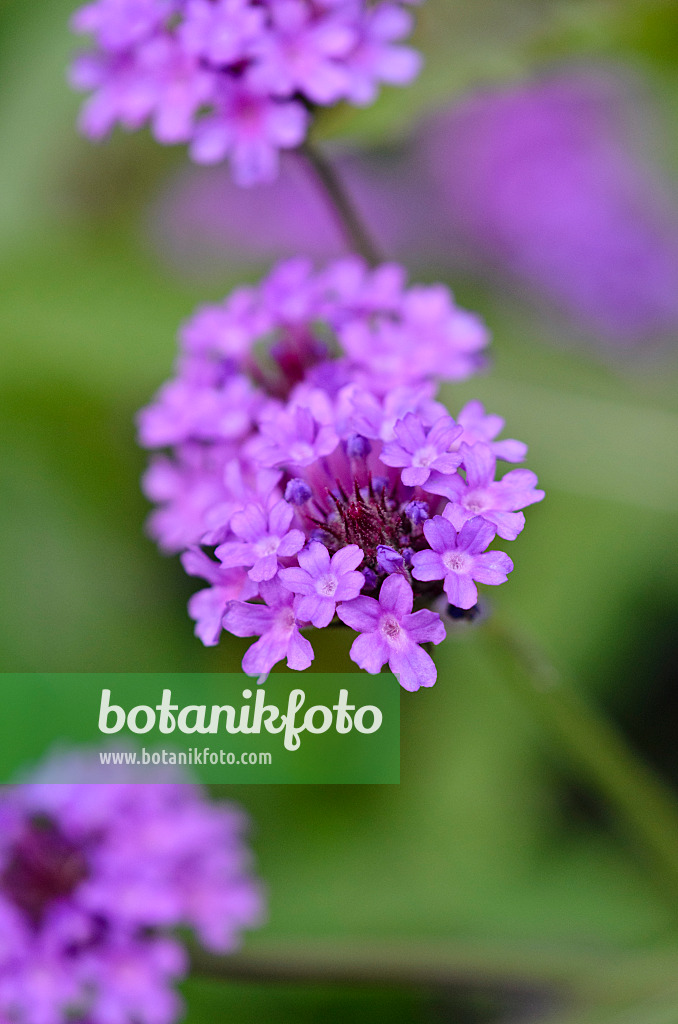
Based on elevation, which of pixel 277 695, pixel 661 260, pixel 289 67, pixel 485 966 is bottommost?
pixel 485 966

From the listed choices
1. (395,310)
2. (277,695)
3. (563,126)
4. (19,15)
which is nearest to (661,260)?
(563,126)

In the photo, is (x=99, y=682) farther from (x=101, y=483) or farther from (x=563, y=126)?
(x=563, y=126)

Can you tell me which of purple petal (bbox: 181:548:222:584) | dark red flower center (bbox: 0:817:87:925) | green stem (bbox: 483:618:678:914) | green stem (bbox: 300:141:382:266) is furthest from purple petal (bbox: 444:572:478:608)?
dark red flower center (bbox: 0:817:87:925)

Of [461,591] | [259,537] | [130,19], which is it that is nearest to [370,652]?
[461,591]

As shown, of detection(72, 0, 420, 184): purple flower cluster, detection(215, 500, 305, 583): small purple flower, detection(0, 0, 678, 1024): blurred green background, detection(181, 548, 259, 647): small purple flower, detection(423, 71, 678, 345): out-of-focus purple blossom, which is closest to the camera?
detection(215, 500, 305, 583): small purple flower

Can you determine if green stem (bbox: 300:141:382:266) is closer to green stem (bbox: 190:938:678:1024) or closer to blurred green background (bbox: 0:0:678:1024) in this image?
blurred green background (bbox: 0:0:678:1024)

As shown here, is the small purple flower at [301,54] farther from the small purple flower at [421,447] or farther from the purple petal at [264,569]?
the purple petal at [264,569]
